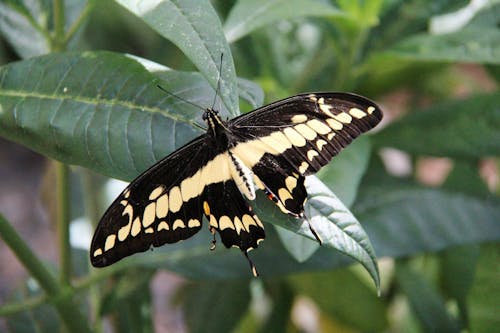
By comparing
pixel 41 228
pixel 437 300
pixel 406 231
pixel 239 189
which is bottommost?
pixel 437 300

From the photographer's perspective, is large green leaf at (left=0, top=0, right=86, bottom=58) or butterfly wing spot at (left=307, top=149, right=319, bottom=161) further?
large green leaf at (left=0, top=0, right=86, bottom=58)

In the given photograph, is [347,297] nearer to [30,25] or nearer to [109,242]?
[109,242]

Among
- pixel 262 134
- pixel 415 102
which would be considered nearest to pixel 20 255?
pixel 262 134

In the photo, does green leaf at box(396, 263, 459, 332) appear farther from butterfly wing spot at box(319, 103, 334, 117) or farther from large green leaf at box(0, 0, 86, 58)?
large green leaf at box(0, 0, 86, 58)

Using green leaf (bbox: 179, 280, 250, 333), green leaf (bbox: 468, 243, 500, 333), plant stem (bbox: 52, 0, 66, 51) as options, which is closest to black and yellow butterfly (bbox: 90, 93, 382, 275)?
plant stem (bbox: 52, 0, 66, 51)

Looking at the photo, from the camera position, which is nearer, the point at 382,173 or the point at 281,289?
the point at 382,173

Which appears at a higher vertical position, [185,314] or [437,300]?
[185,314]

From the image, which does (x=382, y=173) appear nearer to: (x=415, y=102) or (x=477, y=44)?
(x=477, y=44)

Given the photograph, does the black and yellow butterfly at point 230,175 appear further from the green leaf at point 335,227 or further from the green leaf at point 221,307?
the green leaf at point 221,307
